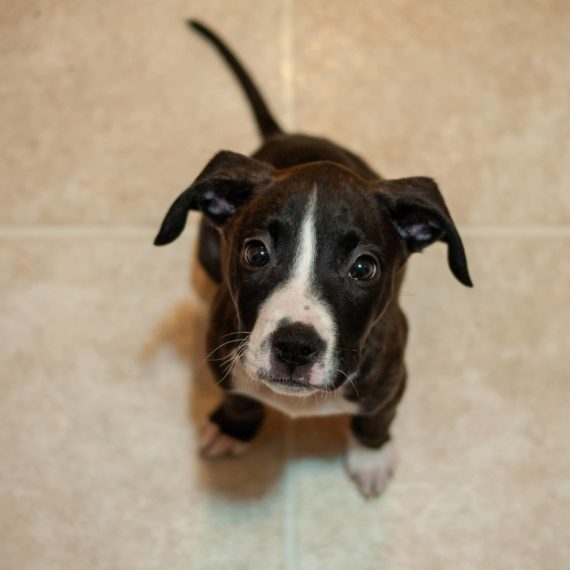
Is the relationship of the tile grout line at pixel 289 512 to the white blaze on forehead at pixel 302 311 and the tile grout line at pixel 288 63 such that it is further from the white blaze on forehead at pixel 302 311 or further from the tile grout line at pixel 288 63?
the tile grout line at pixel 288 63

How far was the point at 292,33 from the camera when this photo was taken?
326cm

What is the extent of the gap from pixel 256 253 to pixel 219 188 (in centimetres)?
24

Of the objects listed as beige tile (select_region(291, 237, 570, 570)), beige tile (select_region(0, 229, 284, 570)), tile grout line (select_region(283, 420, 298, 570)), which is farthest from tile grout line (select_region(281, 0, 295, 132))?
tile grout line (select_region(283, 420, 298, 570))

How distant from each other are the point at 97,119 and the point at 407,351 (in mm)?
1526

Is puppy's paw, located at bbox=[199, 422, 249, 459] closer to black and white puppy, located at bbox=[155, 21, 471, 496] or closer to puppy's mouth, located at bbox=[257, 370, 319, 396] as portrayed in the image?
black and white puppy, located at bbox=[155, 21, 471, 496]

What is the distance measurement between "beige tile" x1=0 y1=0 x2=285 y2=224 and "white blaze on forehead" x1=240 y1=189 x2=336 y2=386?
50.7 inches

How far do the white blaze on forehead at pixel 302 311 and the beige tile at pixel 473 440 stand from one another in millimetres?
837

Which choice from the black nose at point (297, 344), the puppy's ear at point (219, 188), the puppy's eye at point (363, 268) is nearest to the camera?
the black nose at point (297, 344)

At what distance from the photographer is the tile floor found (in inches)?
95.6

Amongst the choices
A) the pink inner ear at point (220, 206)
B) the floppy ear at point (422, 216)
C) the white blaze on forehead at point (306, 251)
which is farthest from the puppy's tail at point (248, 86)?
the white blaze on forehead at point (306, 251)

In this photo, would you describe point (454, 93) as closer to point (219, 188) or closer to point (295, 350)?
point (219, 188)

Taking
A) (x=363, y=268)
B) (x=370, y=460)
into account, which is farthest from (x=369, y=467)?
(x=363, y=268)

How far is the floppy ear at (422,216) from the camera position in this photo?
6.13 ft

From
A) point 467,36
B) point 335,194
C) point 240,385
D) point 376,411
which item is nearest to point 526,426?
point 376,411
